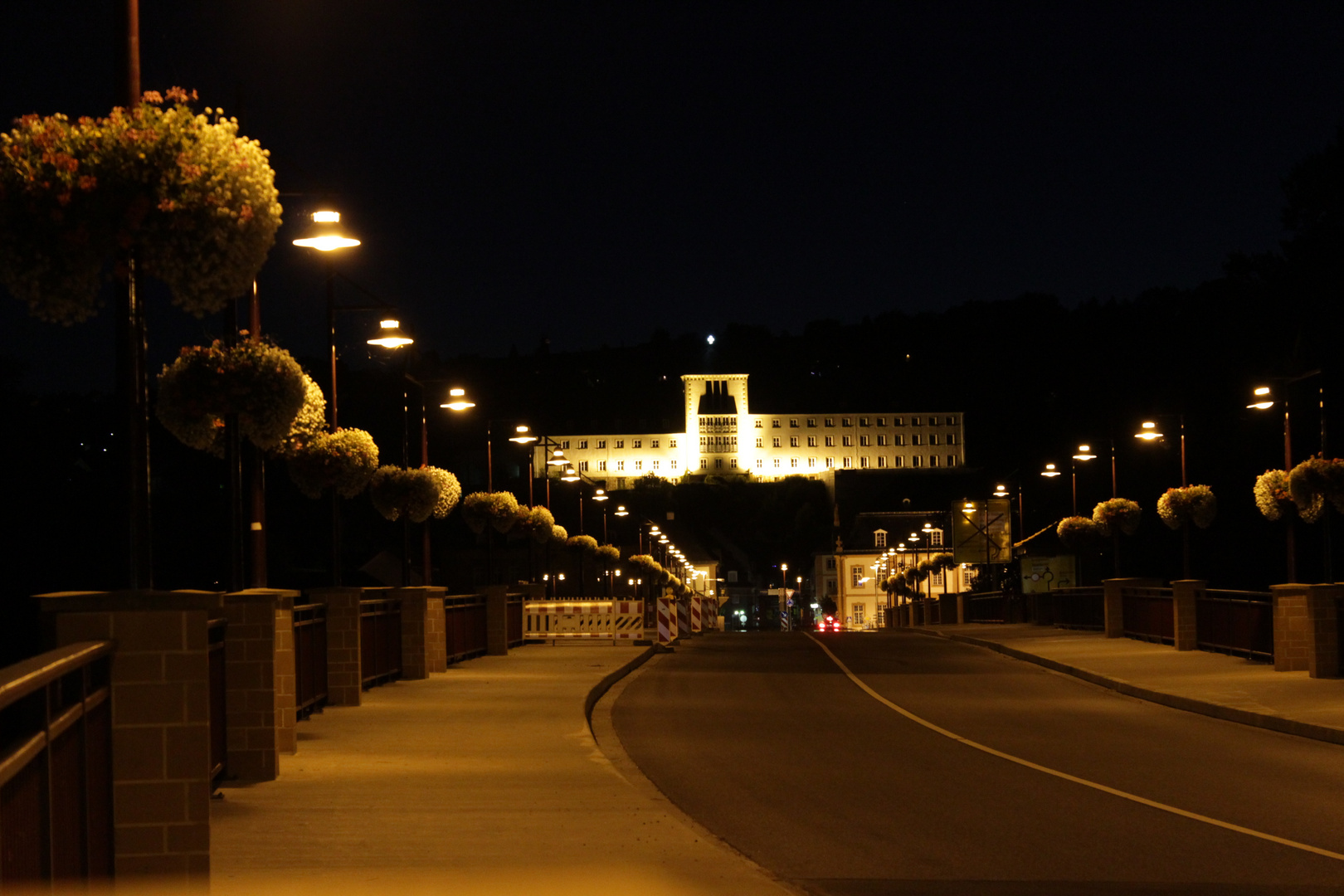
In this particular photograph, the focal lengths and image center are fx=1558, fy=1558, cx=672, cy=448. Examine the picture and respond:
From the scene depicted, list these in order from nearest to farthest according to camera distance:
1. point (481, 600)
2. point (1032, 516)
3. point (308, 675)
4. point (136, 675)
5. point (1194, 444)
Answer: point (136, 675) < point (308, 675) < point (481, 600) < point (1194, 444) < point (1032, 516)

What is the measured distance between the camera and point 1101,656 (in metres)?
31.6

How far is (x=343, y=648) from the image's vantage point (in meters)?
20.0

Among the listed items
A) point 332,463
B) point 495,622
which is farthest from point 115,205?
Result: point 495,622

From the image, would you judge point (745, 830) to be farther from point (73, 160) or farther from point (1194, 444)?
point (1194, 444)

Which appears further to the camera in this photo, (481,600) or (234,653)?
(481,600)

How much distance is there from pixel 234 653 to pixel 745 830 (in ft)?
15.6

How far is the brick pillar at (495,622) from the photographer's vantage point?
114 ft

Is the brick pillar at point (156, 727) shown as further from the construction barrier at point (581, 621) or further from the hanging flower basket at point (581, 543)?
the hanging flower basket at point (581, 543)

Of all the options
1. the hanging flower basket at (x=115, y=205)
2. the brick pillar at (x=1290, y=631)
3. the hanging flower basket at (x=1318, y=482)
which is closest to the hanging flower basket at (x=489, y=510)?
the hanging flower basket at (x=1318, y=482)

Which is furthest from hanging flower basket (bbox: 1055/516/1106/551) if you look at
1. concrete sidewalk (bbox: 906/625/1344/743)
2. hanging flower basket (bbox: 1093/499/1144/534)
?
concrete sidewalk (bbox: 906/625/1344/743)

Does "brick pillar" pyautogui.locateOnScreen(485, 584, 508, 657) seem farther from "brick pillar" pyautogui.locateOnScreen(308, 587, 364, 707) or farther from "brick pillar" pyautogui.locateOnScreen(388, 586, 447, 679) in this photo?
"brick pillar" pyautogui.locateOnScreen(308, 587, 364, 707)

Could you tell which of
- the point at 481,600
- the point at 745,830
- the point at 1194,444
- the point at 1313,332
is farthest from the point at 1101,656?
the point at 1194,444

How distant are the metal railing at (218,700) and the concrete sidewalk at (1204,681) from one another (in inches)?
448

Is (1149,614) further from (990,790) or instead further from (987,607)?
(987,607)
